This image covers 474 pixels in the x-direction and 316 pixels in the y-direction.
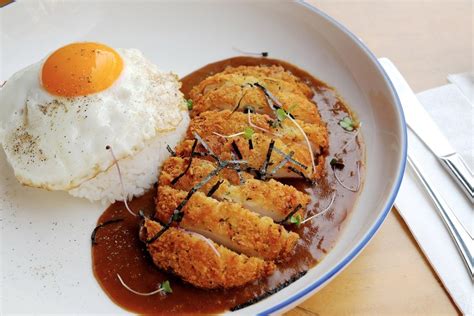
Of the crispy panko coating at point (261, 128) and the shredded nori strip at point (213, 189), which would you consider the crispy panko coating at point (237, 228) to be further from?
the crispy panko coating at point (261, 128)

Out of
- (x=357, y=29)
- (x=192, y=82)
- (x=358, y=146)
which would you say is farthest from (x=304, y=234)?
(x=357, y=29)

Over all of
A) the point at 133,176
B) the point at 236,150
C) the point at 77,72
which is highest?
the point at 77,72

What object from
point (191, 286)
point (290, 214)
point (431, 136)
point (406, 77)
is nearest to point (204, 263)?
point (191, 286)

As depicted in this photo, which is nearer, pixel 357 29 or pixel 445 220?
pixel 445 220

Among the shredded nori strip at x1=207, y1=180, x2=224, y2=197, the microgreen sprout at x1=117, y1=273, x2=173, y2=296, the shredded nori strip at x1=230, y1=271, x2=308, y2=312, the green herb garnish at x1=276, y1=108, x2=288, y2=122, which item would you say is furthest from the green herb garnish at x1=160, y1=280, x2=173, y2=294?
the green herb garnish at x1=276, y1=108, x2=288, y2=122

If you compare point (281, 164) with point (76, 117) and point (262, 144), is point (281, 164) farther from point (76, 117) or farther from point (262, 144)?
point (76, 117)

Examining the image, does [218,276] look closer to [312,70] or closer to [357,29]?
[312,70]

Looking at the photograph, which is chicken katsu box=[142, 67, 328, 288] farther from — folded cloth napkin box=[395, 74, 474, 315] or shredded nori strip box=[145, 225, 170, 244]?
folded cloth napkin box=[395, 74, 474, 315]
